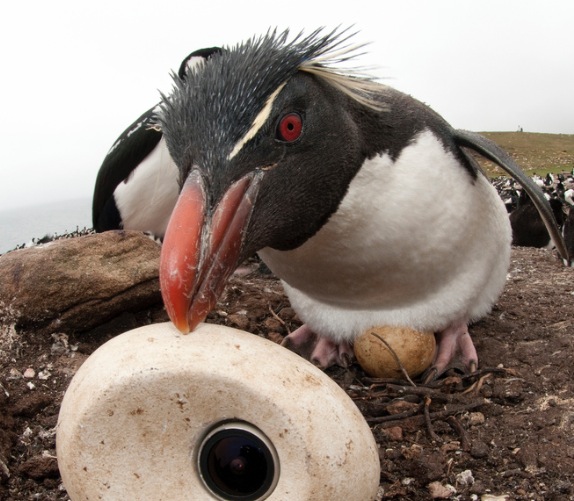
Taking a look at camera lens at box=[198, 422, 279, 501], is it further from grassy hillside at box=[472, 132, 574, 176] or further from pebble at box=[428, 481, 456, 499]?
grassy hillside at box=[472, 132, 574, 176]

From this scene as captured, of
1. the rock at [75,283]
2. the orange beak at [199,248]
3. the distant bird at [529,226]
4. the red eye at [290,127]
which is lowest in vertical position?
the distant bird at [529,226]

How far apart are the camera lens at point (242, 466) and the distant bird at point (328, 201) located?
10.1 inches

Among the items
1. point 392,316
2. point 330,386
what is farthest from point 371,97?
point 330,386

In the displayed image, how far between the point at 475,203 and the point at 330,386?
4.10ft

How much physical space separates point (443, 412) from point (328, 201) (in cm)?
83

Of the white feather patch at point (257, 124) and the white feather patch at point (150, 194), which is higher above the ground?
the white feather patch at point (257, 124)

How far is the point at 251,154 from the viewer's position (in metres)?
1.56

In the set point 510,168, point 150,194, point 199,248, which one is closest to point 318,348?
point 510,168

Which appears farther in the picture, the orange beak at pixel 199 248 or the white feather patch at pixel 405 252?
the white feather patch at pixel 405 252

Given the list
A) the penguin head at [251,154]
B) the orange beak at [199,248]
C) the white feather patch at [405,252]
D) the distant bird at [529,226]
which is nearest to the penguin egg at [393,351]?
the white feather patch at [405,252]

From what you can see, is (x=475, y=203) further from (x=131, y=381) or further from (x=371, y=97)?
(x=131, y=381)

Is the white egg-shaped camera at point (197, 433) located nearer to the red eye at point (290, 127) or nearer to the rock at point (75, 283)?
the red eye at point (290, 127)

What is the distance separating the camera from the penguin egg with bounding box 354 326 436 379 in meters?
2.37

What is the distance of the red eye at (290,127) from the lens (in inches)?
64.6
